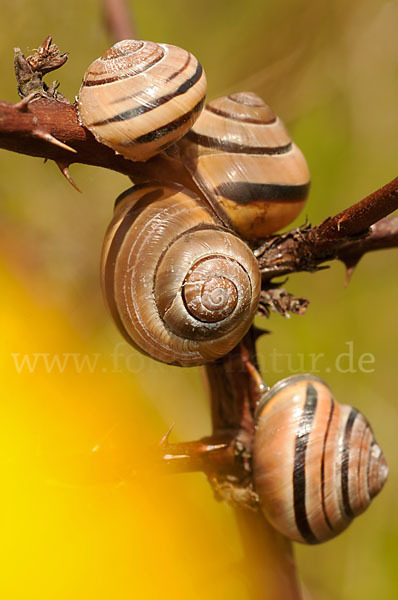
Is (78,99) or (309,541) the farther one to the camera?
(309,541)

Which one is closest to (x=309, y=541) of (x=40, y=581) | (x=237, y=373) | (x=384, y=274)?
(x=237, y=373)

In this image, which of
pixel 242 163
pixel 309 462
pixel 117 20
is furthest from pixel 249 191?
pixel 117 20

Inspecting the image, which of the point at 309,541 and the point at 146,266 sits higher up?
the point at 146,266

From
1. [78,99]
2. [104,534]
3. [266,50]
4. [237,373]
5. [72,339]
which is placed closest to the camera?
[78,99]

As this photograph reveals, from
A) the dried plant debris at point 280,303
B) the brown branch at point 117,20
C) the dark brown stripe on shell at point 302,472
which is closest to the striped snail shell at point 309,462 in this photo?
the dark brown stripe on shell at point 302,472

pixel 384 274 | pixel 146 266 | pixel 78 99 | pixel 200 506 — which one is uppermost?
pixel 78 99

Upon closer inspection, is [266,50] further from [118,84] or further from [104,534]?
[104,534]

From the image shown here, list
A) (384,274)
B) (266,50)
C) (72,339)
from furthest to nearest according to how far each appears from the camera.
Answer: (266,50) < (384,274) < (72,339)
